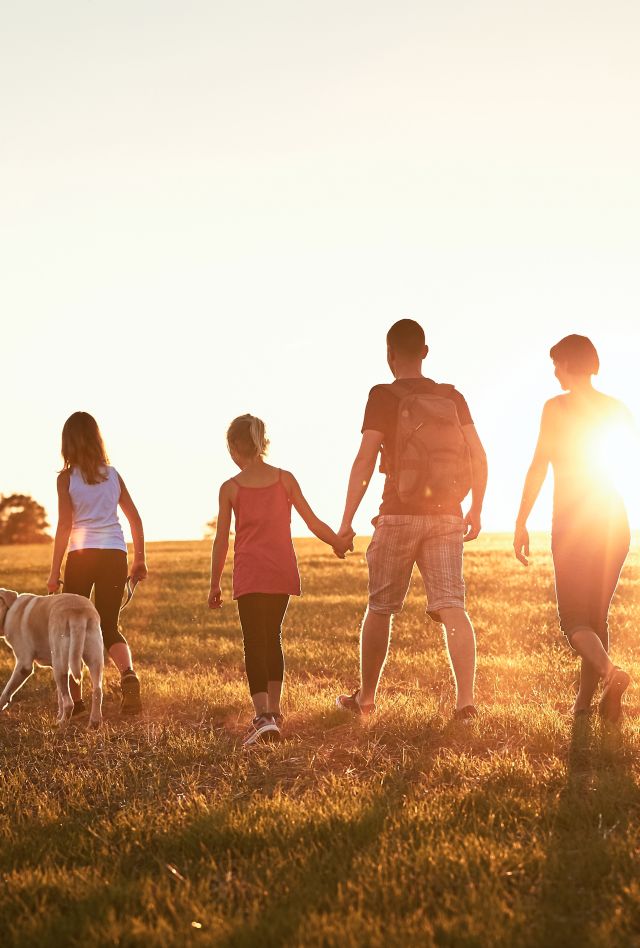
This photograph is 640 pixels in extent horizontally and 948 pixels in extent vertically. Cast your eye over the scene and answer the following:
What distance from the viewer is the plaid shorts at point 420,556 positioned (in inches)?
285

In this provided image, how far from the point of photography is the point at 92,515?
29.2 feet

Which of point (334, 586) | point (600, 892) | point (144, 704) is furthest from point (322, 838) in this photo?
point (334, 586)

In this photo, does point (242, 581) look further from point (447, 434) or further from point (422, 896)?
point (422, 896)

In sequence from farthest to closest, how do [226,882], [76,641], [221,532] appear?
[76,641], [221,532], [226,882]

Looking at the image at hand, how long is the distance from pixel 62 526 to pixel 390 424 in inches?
139

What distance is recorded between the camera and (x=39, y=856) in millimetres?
4887

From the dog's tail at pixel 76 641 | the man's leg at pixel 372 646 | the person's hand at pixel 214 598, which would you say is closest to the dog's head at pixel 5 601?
the dog's tail at pixel 76 641

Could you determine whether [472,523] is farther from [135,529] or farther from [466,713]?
[135,529]

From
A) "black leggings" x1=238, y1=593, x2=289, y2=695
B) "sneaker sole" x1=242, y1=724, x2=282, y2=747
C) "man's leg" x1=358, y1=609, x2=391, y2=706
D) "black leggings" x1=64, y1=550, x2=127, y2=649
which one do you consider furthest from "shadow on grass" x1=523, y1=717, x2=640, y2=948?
"black leggings" x1=64, y1=550, x2=127, y2=649

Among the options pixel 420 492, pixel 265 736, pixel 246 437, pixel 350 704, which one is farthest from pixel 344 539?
pixel 265 736

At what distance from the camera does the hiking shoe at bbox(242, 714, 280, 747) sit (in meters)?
7.21

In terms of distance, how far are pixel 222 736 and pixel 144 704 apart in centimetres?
179

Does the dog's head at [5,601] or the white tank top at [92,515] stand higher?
the white tank top at [92,515]

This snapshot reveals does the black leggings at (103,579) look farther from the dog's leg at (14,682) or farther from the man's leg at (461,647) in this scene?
the man's leg at (461,647)
